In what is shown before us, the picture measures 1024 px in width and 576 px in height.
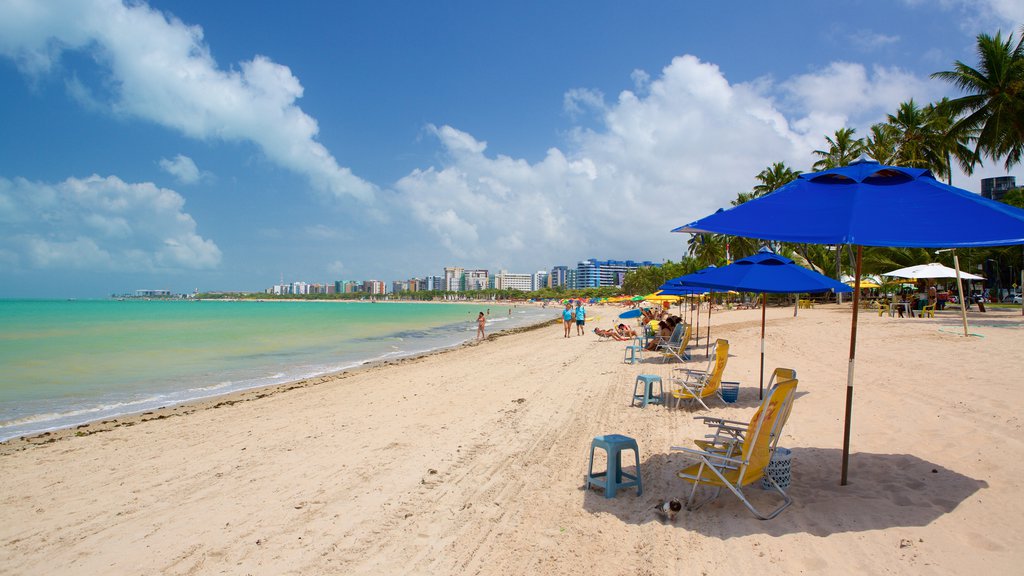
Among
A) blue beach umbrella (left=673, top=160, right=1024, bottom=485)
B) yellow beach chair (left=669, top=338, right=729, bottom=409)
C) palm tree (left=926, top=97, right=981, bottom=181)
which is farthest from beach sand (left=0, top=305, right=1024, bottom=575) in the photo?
palm tree (left=926, top=97, right=981, bottom=181)

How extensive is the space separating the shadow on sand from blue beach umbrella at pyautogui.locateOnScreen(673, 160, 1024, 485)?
653 mm

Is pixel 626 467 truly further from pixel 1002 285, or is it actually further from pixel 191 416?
pixel 1002 285

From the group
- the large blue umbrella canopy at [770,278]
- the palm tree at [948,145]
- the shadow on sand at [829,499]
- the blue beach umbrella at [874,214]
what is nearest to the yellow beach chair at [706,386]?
the large blue umbrella canopy at [770,278]

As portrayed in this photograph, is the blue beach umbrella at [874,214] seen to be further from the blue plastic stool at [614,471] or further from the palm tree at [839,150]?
the palm tree at [839,150]

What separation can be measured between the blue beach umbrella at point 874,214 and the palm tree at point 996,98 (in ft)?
79.4

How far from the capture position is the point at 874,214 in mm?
3104

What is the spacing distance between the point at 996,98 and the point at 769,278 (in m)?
23.1

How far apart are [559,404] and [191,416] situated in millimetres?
6242

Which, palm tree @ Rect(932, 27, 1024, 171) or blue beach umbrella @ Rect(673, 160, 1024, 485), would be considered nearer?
blue beach umbrella @ Rect(673, 160, 1024, 485)

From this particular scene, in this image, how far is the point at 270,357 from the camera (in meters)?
19.1

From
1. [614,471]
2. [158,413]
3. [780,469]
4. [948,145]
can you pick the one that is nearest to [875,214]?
[780,469]

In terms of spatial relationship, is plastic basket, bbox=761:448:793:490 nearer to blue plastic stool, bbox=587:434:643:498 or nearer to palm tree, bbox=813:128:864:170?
blue plastic stool, bbox=587:434:643:498

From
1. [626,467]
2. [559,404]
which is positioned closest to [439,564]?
[626,467]

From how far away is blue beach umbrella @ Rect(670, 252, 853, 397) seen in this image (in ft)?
22.4
